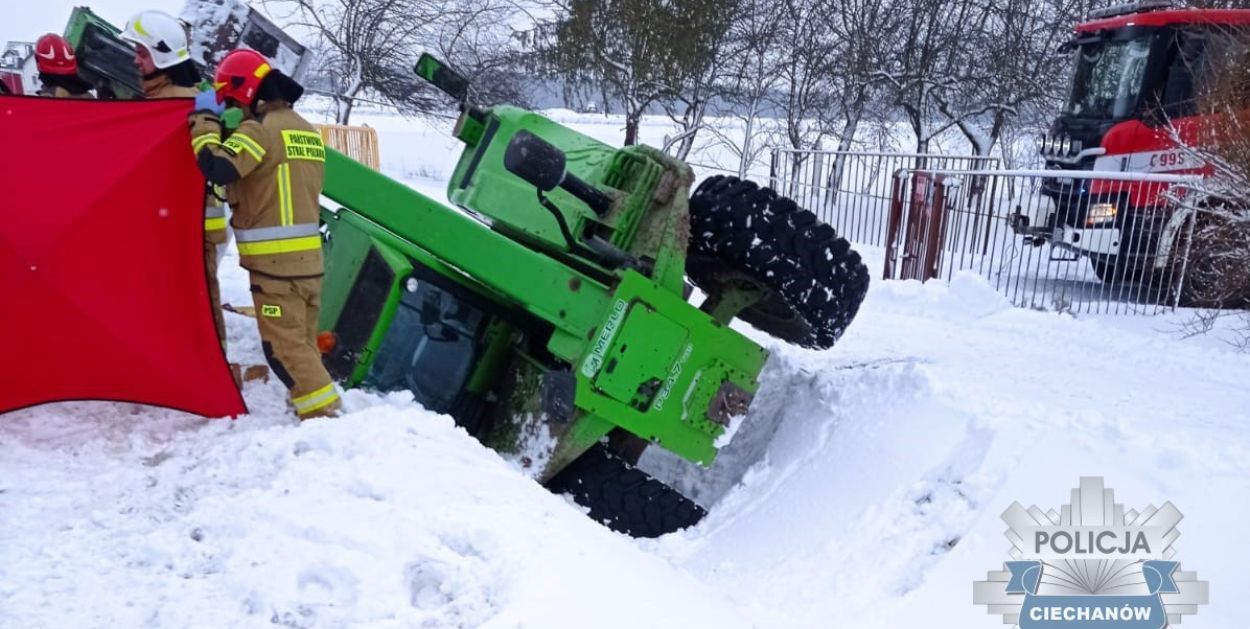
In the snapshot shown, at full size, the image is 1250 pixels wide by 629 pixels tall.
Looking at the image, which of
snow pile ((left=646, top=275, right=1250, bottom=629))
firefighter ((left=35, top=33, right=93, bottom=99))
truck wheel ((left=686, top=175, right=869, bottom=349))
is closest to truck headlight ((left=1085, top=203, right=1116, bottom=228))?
snow pile ((left=646, top=275, right=1250, bottom=629))

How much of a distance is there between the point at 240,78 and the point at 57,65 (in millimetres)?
2519

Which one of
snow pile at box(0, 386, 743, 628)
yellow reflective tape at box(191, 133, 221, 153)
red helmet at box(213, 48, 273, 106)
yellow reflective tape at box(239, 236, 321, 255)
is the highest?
red helmet at box(213, 48, 273, 106)

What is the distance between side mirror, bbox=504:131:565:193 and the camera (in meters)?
3.35

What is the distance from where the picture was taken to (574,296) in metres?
3.96

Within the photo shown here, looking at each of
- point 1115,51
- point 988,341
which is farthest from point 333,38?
point 988,341

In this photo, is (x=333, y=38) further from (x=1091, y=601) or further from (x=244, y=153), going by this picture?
(x=1091, y=601)

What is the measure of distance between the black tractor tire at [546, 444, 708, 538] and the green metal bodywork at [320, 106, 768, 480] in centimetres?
23

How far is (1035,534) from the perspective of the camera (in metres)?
3.42

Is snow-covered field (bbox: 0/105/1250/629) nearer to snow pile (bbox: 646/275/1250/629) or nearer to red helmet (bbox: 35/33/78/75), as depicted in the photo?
snow pile (bbox: 646/275/1250/629)

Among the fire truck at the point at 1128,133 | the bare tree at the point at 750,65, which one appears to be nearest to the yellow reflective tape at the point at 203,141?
the fire truck at the point at 1128,133

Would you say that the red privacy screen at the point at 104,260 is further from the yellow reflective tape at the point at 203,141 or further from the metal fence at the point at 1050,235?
the metal fence at the point at 1050,235

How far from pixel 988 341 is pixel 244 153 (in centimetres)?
505

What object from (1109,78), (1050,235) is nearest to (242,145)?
(1050,235)

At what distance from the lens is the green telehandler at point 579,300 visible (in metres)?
3.97
